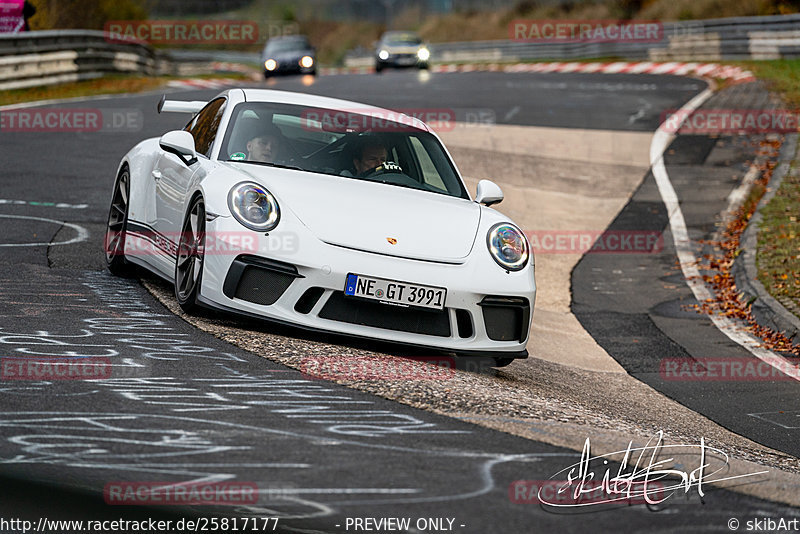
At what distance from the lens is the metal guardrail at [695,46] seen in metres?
30.9

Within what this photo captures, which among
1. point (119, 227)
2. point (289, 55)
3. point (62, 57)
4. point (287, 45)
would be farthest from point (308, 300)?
point (287, 45)

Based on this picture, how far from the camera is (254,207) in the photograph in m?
6.57

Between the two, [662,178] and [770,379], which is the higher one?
[662,178]

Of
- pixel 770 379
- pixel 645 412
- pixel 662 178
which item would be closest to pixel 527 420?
pixel 645 412

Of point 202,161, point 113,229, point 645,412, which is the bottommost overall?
point 645,412

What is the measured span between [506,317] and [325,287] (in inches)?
44.0

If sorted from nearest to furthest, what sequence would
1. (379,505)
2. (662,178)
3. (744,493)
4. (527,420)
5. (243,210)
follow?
1. (379,505)
2. (744,493)
3. (527,420)
4. (243,210)
5. (662,178)

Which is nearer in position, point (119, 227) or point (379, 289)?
point (379, 289)

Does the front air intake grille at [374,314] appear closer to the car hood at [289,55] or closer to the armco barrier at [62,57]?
the armco barrier at [62,57]

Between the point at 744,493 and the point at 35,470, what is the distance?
2509mm

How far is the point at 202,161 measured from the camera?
7.38 metres

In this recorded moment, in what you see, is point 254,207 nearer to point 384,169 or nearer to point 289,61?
point 384,169

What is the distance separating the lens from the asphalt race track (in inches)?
147

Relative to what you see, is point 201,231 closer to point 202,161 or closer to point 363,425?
point 202,161
